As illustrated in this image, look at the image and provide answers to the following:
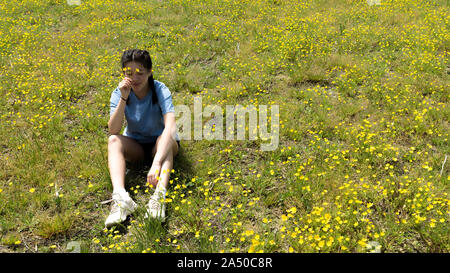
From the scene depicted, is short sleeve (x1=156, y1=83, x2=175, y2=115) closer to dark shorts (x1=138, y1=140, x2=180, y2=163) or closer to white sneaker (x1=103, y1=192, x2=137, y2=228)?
dark shorts (x1=138, y1=140, x2=180, y2=163)

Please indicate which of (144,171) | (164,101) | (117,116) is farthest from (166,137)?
(144,171)

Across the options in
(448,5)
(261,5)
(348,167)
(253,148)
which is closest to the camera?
(348,167)

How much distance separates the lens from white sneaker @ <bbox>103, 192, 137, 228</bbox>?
3.65 meters

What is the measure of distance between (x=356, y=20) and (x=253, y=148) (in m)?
7.69

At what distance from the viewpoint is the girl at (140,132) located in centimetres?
375

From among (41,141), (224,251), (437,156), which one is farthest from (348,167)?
(41,141)

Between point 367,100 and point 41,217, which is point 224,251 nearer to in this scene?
point 41,217

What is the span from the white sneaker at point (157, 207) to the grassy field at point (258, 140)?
0.12 meters

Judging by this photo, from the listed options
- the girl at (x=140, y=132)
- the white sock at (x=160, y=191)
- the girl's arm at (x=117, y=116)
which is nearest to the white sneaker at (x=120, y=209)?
the girl at (x=140, y=132)

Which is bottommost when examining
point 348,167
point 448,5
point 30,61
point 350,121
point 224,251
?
point 224,251

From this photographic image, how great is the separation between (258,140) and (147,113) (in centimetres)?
205

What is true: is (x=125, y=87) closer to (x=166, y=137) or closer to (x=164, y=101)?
(x=164, y=101)

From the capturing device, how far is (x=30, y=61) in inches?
331

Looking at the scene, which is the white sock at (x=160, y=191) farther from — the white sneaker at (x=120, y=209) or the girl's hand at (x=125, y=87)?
the girl's hand at (x=125, y=87)
